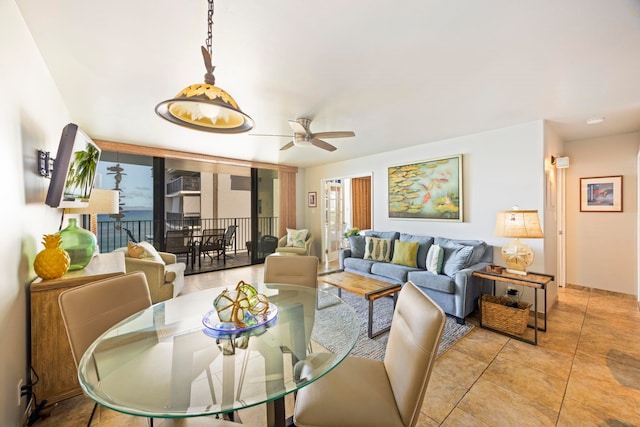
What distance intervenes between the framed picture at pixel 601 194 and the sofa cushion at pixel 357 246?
341 centimetres

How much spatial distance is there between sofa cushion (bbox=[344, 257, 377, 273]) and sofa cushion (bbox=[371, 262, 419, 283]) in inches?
3.8

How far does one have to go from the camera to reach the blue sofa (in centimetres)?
287

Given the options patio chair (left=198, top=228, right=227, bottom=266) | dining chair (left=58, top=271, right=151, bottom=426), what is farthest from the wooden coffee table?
patio chair (left=198, top=228, right=227, bottom=266)

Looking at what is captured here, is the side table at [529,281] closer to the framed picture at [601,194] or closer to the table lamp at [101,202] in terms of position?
the framed picture at [601,194]

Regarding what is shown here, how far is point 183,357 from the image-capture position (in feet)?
3.88

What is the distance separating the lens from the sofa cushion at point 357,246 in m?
4.45

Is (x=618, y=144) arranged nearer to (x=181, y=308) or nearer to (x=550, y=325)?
(x=550, y=325)

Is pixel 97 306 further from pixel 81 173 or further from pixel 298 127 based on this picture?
pixel 298 127

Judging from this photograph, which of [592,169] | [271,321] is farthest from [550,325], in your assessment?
[271,321]

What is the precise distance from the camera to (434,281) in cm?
306

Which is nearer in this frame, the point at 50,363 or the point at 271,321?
the point at 271,321

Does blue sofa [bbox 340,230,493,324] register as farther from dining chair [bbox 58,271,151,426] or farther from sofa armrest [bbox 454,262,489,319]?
dining chair [bbox 58,271,151,426]

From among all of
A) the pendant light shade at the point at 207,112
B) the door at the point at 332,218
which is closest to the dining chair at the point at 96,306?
the pendant light shade at the point at 207,112

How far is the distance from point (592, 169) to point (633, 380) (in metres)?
3.20
